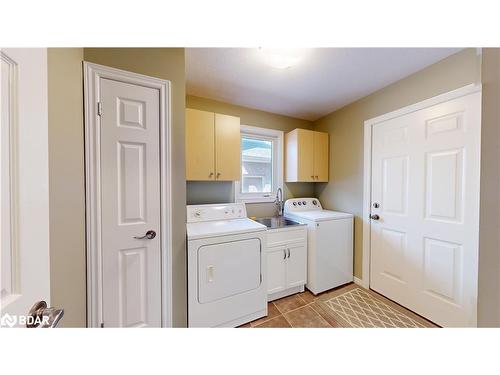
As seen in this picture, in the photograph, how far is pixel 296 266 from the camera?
2.11 meters

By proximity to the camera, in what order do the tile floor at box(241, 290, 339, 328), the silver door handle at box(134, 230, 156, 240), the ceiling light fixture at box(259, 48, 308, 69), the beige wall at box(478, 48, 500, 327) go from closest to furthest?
the beige wall at box(478, 48, 500, 327) → the silver door handle at box(134, 230, 156, 240) → the ceiling light fixture at box(259, 48, 308, 69) → the tile floor at box(241, 290, 339, 328)

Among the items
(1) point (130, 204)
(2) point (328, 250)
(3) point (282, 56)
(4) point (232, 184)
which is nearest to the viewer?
(1) point (130, 204)

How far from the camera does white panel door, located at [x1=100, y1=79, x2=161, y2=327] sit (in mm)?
1155

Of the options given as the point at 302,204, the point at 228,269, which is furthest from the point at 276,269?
the point at 302,204

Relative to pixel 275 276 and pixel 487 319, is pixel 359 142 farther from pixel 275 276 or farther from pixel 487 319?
pixel 487 319

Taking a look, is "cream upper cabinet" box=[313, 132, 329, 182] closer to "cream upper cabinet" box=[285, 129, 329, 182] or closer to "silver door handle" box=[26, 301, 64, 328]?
"cream upper cabinet" box=[285, 129, 329, 182]

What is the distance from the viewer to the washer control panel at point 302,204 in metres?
2.63

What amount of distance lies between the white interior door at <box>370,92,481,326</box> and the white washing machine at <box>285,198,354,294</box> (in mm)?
280

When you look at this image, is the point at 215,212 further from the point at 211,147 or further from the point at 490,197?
the point at 490,197

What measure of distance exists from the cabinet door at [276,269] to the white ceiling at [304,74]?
5.95 feet

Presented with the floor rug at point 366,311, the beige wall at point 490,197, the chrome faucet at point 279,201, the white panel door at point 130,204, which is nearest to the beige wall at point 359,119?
the floor rug at point 366,311

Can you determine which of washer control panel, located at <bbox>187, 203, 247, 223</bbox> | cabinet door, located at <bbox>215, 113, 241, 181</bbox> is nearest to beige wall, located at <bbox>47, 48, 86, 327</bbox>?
washer control panel, located at <bbox>187, 203, 247, 223</bbox>

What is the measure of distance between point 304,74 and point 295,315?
2.41m

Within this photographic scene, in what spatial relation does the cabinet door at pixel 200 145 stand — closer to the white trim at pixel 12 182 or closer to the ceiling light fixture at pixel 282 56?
the ceiling light fixture at pixel 282 56
